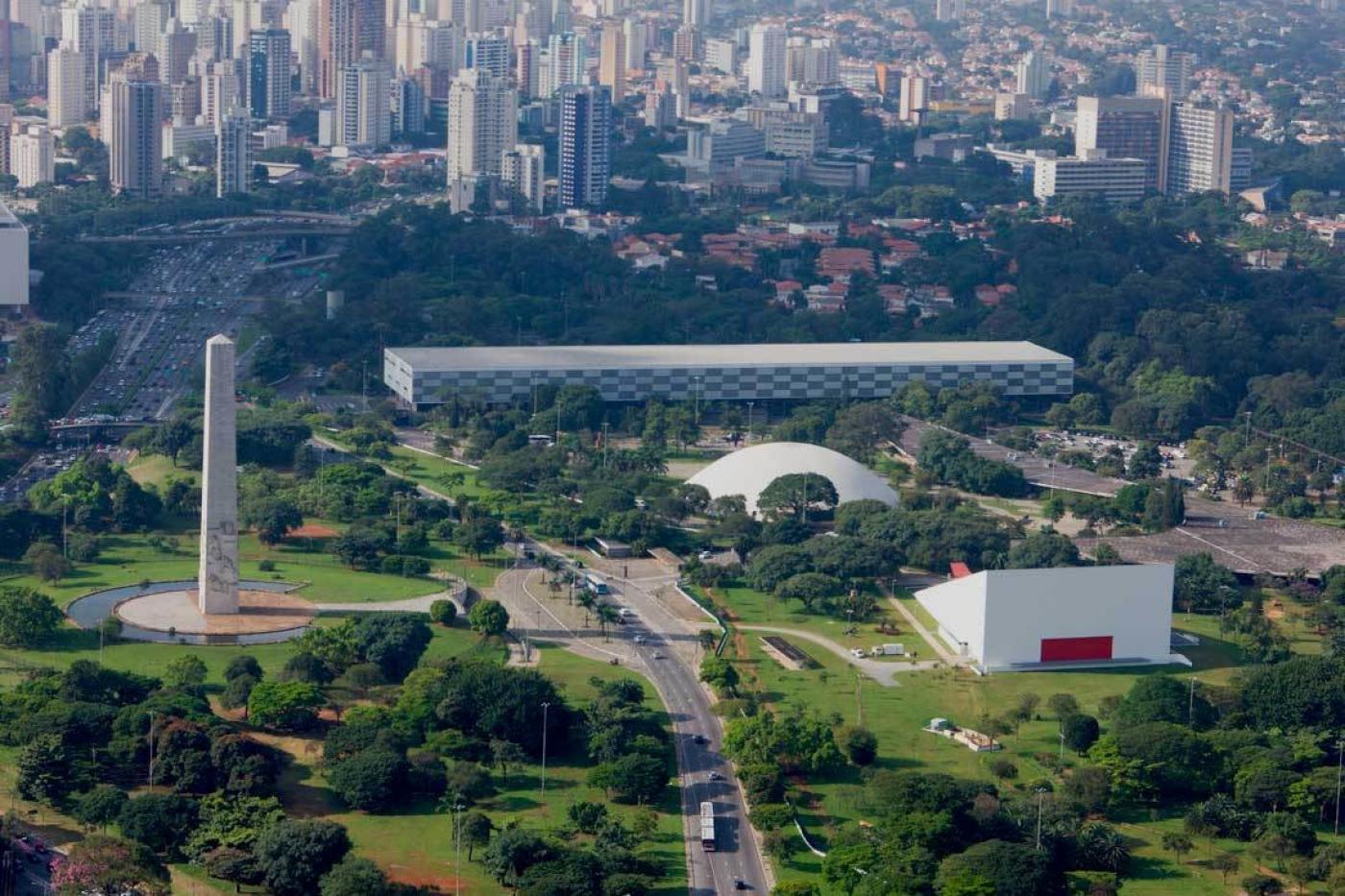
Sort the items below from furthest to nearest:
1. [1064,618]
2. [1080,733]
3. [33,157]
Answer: [33,157] → [1064,618] → [1080,733]

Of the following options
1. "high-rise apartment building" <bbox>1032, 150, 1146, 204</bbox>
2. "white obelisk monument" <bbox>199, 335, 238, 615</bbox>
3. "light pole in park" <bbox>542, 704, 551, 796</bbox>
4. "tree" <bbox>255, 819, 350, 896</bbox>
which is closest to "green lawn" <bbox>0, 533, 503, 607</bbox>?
"white obelisk monument" <bbox>199, 335, 238, 615</bbox>

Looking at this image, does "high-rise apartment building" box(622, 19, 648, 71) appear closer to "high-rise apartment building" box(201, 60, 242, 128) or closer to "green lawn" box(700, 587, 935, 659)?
"high-rise apartment building" box(201, 60, 242, 128)

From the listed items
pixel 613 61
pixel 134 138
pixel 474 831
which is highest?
pixel 613 61

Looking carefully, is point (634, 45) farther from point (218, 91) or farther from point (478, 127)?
point (478, 127)

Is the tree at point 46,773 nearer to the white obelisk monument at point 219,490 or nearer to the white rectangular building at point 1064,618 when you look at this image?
the white obelisk monument at point 219,490

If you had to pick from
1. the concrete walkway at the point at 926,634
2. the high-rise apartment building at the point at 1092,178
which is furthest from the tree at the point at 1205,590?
the high-rise apartment building at the point at 1092,178

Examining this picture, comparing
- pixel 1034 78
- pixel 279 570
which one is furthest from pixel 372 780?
pixel 1034 78
